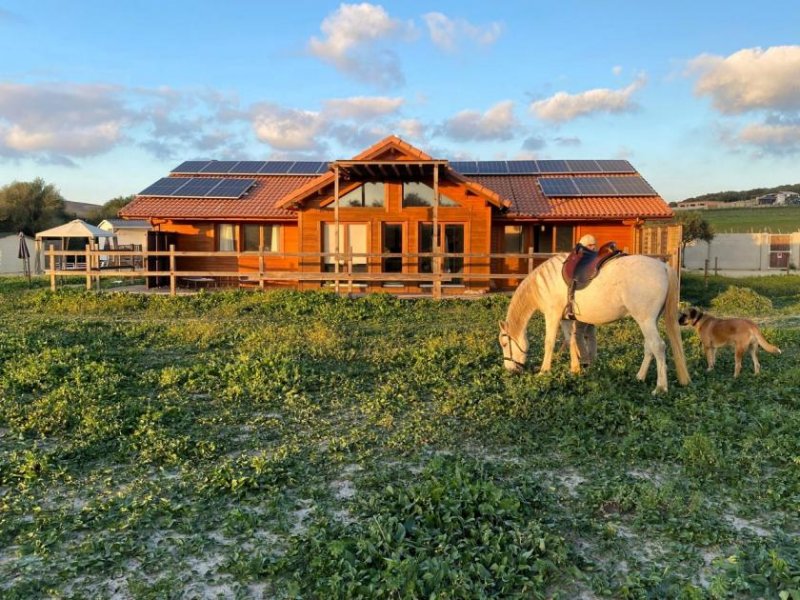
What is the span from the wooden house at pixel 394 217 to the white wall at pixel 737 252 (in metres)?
20.5

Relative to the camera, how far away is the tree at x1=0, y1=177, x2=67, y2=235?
45.8 m

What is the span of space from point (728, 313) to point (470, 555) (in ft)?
43.7

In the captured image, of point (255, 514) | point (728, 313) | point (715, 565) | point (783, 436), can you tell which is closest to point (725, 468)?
point (783, 436)

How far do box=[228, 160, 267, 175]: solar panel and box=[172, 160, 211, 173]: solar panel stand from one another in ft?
4.59

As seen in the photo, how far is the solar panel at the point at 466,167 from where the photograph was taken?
22.2 metres

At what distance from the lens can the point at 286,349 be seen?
8.95m

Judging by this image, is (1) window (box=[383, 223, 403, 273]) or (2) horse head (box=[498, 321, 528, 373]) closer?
(2) horse head (box=[498, 321, 528, 373])

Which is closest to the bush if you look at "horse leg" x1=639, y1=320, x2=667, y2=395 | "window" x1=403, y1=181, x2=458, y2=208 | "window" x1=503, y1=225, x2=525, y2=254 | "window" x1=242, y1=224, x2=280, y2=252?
"window" x1=503, y1=225, x2=525, y2=254

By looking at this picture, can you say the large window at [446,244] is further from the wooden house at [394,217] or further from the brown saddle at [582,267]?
the brown saddle at [582,267]

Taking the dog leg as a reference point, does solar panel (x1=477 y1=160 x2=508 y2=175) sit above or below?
above

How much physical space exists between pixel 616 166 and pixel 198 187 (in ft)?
48.6

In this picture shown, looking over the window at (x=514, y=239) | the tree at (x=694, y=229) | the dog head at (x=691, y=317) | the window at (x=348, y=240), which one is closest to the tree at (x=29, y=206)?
the window at (x=348, y=240)

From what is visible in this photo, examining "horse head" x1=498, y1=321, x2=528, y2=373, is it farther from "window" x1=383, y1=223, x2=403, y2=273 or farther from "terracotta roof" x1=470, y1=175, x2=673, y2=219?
"terracotta roof" x1=470, y1=175, x2=673, y2=219

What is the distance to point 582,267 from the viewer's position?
23.6ft
